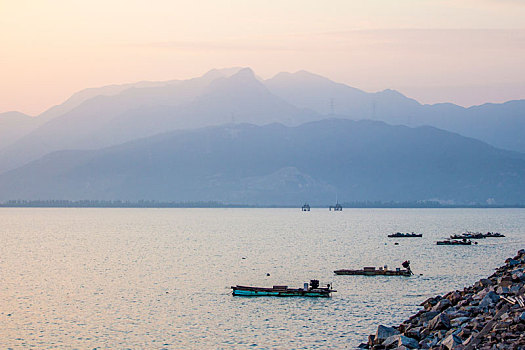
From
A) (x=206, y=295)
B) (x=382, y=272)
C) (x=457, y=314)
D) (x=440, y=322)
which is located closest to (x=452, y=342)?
(x=440, y=322)

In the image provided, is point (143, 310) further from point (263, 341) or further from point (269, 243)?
point (269, 243)

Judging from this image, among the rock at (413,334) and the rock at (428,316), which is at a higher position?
the rock at (428,316)

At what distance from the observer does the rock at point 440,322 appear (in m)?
37.2

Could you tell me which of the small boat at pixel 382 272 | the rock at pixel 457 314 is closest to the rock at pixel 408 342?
the rock at pixel 457 314

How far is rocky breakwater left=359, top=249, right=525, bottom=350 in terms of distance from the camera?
31.2m

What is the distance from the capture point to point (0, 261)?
102m

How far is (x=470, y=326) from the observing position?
35.7 meters

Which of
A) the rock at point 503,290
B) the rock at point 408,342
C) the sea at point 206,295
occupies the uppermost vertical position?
the rock at point 503,290

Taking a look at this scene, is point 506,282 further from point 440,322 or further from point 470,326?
point 470,326

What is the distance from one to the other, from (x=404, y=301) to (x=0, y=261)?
6154 cm

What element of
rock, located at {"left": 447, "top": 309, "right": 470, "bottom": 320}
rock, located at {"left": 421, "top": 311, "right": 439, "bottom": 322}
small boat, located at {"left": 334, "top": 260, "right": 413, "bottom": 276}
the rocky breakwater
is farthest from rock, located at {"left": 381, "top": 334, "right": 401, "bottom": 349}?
→ small boat, located at {"left": 334, "top": 260, "right": 413, "bottom": 276}

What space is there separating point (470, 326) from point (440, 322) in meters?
1.89

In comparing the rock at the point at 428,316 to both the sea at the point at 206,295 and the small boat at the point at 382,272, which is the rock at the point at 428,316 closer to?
the sea at the point at 206,295

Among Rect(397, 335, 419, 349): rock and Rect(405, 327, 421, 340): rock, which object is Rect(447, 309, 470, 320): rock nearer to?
Rect(405, 327, 421, 340): rock
